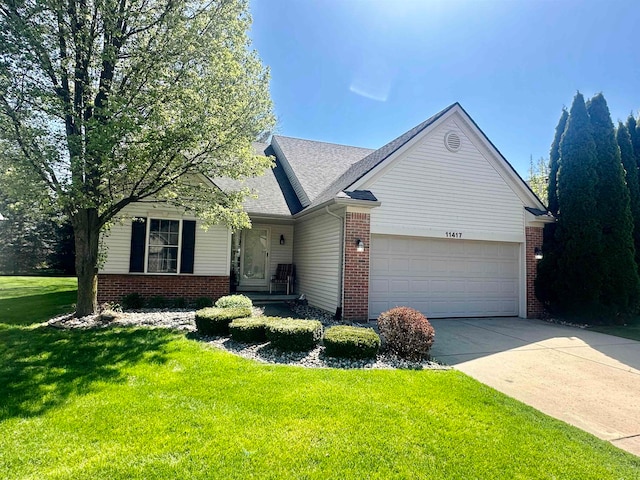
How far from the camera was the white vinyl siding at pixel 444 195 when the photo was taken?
392 inches

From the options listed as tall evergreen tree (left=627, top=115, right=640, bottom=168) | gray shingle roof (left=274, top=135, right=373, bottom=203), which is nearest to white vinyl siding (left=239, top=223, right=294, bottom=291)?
gray shingle roof (left=274, top=135, right=373, bottom=203)

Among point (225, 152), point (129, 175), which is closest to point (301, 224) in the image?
point (225, 152)

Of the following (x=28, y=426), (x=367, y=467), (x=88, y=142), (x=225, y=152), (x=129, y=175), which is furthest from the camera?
(x=225, y=152)

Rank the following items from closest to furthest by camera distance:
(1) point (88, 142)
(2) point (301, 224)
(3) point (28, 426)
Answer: (3) point (28, 426) < (1) point (88, 142) < (2) point (301, 224)

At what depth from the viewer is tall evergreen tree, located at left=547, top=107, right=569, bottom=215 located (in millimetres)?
11938

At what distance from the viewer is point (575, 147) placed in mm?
10844

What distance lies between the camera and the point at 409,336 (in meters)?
6.19

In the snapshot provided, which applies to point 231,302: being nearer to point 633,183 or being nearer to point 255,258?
point 255,258

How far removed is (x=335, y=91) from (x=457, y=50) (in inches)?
199

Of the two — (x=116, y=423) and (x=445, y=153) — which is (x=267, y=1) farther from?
→ (x=116, y=423)

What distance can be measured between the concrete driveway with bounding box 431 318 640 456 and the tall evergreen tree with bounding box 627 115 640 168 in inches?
283

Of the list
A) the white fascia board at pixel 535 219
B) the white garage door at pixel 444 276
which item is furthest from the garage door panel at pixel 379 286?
the white fascia board at pixel 535 219

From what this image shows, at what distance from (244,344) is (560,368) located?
5.54 metres

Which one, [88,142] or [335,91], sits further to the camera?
[335,91]
